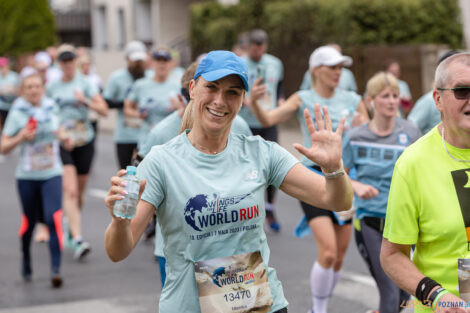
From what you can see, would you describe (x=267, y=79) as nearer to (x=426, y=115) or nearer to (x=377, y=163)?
(x=426, y=115)

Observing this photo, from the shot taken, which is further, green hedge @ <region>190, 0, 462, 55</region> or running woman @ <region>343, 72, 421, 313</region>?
green hedge @ <region>190, 0, 462, 55</region>

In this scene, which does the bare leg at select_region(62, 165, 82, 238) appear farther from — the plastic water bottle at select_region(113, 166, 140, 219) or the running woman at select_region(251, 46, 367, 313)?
the plastic water bottle at select_region(113, 166, 140, 219)

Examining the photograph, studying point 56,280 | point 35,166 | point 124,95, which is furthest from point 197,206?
point 124,95

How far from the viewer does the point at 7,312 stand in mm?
7059

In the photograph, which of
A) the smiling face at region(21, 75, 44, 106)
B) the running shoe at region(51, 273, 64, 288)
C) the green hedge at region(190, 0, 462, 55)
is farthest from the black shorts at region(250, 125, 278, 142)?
the green hedge at region(190, 0, 462, 55)

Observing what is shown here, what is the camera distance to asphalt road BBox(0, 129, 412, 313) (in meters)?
7.14

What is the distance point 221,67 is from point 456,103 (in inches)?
37.8

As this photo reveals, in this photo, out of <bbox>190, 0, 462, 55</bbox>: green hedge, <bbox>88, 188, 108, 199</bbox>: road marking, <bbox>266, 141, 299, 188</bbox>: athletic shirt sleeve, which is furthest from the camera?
<bbox>190, 0, 462, 55</bbox>: green hedge

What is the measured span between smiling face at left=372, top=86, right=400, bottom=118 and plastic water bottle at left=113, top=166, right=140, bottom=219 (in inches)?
121

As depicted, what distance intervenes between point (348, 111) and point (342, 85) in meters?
4.40

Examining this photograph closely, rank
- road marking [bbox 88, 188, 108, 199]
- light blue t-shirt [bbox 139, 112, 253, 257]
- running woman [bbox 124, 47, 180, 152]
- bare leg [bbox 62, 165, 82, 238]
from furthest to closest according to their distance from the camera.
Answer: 1. road marking [bbox 88, 188, 108, 199]
2. running woman [bbox 124, 47, 180, 152]
3. bare leg [bbox 62, 165, 82, 238]
4. light blue t-shirt [bbox 139, 112, 253, 257]

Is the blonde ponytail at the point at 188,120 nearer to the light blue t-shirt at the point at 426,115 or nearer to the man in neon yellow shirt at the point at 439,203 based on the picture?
the man in neon yellow shirt at the point at 439,203

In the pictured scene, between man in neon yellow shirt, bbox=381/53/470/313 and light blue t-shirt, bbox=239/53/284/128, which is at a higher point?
man in neon yellow shirt, bbox=381/53/470/313

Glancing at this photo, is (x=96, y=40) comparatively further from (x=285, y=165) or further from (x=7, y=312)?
(x=285, y=165)
